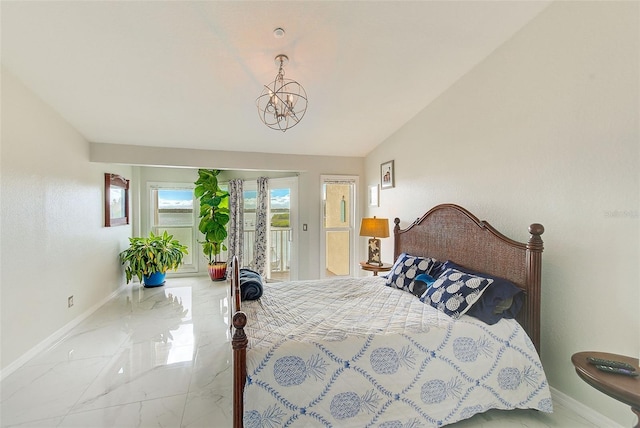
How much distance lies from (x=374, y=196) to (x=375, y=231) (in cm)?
87

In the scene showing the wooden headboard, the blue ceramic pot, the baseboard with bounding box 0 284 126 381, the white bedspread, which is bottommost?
the baseboard with bounding box 0 284 126 381

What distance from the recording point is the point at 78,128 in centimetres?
344

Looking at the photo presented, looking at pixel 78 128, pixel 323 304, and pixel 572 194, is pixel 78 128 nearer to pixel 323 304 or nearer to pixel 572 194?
pixel 323 304

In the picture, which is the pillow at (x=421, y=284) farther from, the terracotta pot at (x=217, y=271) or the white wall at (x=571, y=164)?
the terracotta pot at (x=217, y=271)

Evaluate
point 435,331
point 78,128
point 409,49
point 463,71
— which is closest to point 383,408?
point 435,331

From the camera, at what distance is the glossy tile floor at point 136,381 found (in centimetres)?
183

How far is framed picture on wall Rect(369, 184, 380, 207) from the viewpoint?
14.6 ft

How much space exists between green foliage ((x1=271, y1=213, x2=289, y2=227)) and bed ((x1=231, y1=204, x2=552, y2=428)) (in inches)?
116

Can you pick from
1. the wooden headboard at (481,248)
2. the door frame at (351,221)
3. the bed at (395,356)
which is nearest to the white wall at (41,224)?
the bed at (395,356)

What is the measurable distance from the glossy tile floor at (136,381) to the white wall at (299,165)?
177 cm

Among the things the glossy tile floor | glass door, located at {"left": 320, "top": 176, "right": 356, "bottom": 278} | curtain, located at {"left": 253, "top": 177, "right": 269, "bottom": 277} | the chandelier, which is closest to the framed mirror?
the glossy tile floor

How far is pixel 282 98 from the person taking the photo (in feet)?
9.73

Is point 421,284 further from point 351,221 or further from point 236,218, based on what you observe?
point 236,218

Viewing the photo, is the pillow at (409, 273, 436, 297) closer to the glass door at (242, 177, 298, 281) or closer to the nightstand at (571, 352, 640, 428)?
the nightstand at (571, 352, 640, 428)
